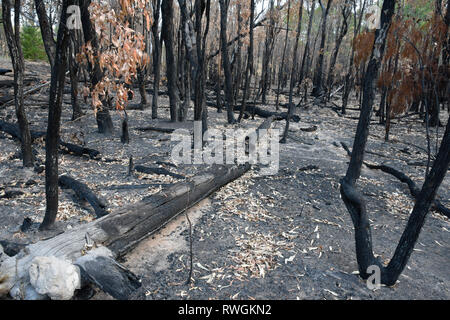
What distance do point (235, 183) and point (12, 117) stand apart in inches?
320

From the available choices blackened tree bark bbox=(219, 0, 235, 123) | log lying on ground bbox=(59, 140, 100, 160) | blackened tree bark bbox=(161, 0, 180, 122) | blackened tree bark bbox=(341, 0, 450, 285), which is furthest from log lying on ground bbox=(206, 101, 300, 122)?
blackened tree bark bbox=(341, 0, 450, 285)

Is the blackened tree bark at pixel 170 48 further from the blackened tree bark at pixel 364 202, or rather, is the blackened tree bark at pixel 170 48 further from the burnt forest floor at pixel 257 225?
the blackened tree bark at pixel 364 202

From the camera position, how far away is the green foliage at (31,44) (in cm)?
2174

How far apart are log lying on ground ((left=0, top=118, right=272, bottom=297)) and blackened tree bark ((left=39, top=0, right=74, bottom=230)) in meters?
0.75

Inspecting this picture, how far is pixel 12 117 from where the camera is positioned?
9.78 m

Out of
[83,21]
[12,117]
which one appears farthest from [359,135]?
[12,117]

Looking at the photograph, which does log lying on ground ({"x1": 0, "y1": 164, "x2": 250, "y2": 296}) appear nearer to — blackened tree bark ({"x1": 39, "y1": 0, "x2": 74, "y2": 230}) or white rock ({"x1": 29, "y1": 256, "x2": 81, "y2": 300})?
white rock ({"x1": 29, "y1": 256, "x2": 81, "y2": 300})

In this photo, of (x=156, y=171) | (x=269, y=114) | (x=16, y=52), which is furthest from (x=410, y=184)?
(x=269, y=114)

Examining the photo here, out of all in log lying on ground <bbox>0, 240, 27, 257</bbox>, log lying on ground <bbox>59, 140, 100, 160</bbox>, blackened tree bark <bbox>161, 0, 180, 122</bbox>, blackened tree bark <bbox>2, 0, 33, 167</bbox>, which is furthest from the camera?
blackened tree bark <bbox>161, 0, 180, 122</bbox>

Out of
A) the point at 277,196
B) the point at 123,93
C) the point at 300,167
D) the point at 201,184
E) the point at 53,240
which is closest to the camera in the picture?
the point at 53,240

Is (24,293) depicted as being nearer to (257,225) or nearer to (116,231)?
(116,231)

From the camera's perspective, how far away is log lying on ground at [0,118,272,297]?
2643mm

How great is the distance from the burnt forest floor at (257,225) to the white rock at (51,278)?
0.40 meters
